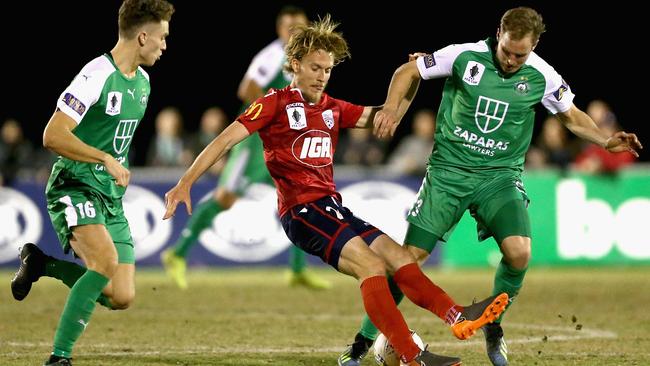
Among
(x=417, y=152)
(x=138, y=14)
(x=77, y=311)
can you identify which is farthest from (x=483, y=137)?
(x=417, y=152)

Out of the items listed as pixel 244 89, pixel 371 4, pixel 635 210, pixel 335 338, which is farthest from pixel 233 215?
pixel 371 4

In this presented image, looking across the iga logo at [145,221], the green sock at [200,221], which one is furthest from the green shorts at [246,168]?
the iga logo at [145,221]

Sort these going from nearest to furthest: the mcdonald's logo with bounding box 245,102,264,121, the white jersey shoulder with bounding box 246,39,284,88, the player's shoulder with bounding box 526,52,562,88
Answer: the mcdonald's logo with bounding box 245,102,264,121, the player's shoulder with bounding box 526,52,562,88, the white jersey shoulder with bounding box 246,39,284,88

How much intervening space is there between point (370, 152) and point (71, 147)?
993 cm

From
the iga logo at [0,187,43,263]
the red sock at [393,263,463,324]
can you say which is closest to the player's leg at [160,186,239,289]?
the iga logo at [0,187,43,263]

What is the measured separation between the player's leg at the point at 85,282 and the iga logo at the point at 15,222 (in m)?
7.98

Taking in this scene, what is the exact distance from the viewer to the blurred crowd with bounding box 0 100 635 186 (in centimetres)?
1582

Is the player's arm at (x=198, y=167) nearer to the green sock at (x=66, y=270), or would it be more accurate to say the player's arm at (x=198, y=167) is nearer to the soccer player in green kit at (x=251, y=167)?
the green sock at (x=66, y=270)

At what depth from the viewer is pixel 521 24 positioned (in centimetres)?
716

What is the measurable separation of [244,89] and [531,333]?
15.1 feet

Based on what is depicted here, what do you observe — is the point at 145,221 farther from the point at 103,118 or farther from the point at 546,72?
the point at 546,72

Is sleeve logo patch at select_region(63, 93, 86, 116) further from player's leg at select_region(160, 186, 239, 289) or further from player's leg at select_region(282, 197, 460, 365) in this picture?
player's leg at select_region(160, 186, 239, 289)

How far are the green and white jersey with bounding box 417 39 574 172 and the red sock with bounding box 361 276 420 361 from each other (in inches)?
55.6

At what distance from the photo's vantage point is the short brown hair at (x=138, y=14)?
712 cm
